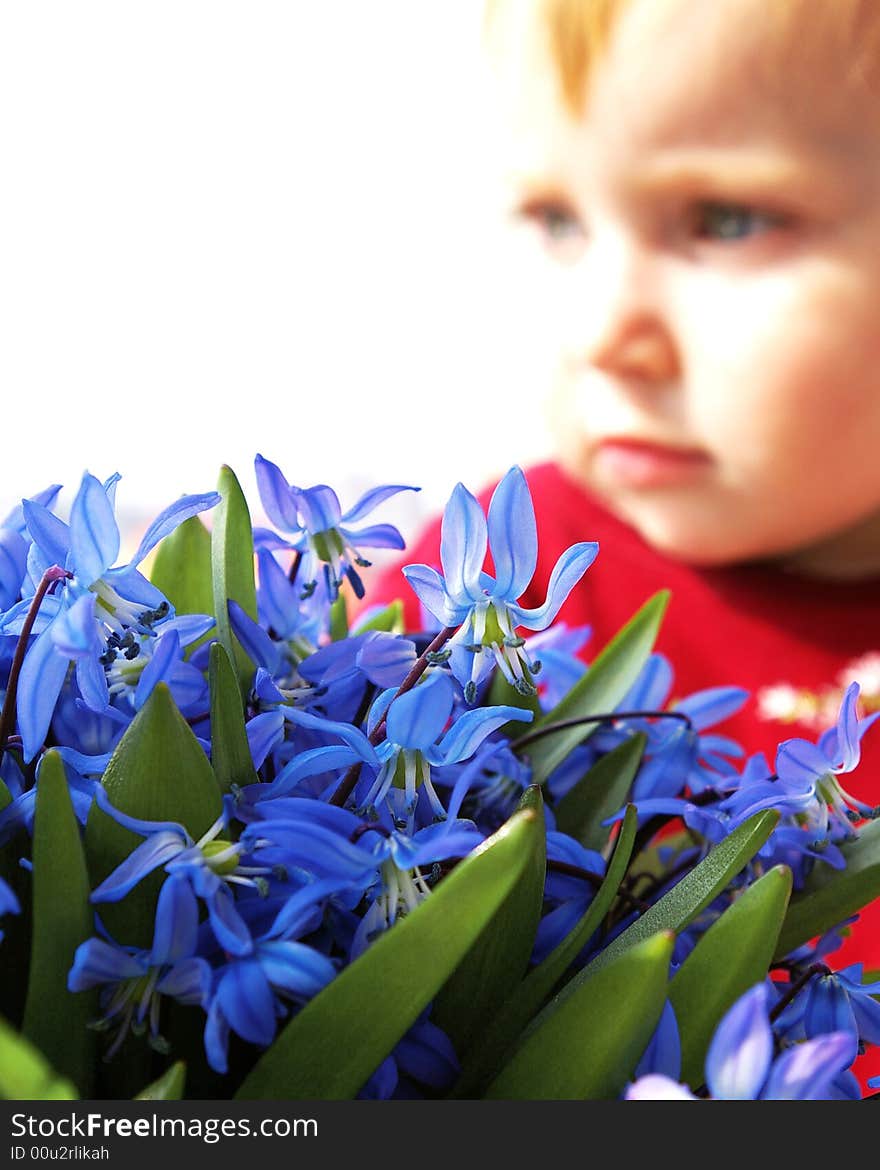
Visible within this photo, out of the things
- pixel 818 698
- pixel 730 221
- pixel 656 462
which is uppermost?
pixel 730 221

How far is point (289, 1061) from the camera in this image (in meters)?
0.20

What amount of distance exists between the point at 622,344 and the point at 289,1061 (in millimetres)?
420

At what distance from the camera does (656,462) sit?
60cm

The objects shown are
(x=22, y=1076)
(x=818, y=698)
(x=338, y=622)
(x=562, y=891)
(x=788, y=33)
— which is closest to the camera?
(x=22, y=1076)

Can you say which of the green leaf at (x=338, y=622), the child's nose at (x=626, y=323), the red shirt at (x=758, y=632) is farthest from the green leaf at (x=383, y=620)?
the red shirt at (x=758, y=632)

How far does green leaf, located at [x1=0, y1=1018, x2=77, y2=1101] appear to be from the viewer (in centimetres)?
16

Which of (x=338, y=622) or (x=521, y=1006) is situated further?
(x=338, y=622)

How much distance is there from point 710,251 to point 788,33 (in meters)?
0.09

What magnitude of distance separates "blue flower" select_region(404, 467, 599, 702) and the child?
13.4 inches

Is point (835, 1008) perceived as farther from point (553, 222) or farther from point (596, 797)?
point (553, 222)

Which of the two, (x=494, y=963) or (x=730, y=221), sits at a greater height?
(x=730, y=221)

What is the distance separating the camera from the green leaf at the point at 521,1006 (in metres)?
0.23

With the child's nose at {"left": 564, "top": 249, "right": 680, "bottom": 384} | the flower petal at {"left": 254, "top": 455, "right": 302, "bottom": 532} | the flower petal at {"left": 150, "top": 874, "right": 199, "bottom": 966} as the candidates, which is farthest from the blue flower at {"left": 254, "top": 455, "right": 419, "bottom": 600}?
the child's nose at {"left": 564, "top": 249, "right": 680, "bottom": 384}

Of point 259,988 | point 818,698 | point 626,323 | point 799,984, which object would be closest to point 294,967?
point 259,988
